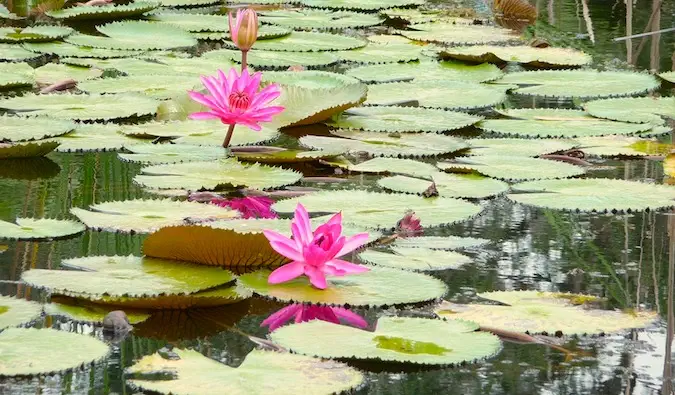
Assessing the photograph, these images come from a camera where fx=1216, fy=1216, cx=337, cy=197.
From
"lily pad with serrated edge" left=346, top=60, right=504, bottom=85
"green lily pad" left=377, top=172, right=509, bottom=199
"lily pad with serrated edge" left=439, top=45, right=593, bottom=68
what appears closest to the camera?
"green lily pad" left=377, top=172, right=509, bottom=199

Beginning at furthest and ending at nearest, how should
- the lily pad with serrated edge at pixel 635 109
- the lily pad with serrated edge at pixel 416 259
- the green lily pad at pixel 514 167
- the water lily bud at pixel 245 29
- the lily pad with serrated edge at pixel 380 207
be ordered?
the lily pad with serrated edge at pixel 635 109, the water lily bud at pixel 245 29, the green lily pad at pixel 514 167, the lily pad with serrated edge at pixel 380 207, the lily pad with serrated edge at pixel 416 259

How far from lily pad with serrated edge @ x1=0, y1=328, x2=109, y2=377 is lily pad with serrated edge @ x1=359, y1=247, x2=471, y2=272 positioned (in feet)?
2.14

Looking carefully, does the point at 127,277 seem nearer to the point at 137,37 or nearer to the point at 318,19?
the point at 137,37

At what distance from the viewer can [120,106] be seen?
3.67 meters

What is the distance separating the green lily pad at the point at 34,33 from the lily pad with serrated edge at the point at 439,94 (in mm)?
1468

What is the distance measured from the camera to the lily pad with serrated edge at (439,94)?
382cm

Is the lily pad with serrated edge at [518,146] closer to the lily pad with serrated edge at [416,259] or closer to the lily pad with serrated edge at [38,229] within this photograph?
the lily pad with serrated edge at [416,259]

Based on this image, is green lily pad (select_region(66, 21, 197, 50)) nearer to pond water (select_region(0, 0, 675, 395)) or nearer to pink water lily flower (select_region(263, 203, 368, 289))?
pond water (select_region(0, 0, 675, 395))

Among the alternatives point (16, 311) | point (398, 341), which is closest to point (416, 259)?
point (398, 341)

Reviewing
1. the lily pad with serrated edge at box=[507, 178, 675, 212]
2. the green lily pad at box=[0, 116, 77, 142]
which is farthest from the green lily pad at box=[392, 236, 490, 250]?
the green lily pad at box=[0, 116, 77, 142]

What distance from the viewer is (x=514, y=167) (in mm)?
3090

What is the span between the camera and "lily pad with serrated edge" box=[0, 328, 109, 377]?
1728 millimetres

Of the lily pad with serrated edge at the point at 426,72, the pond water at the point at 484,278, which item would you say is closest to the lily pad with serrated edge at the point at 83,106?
the pond water at the point at 484,278

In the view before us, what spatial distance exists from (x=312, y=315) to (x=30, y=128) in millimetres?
1555
